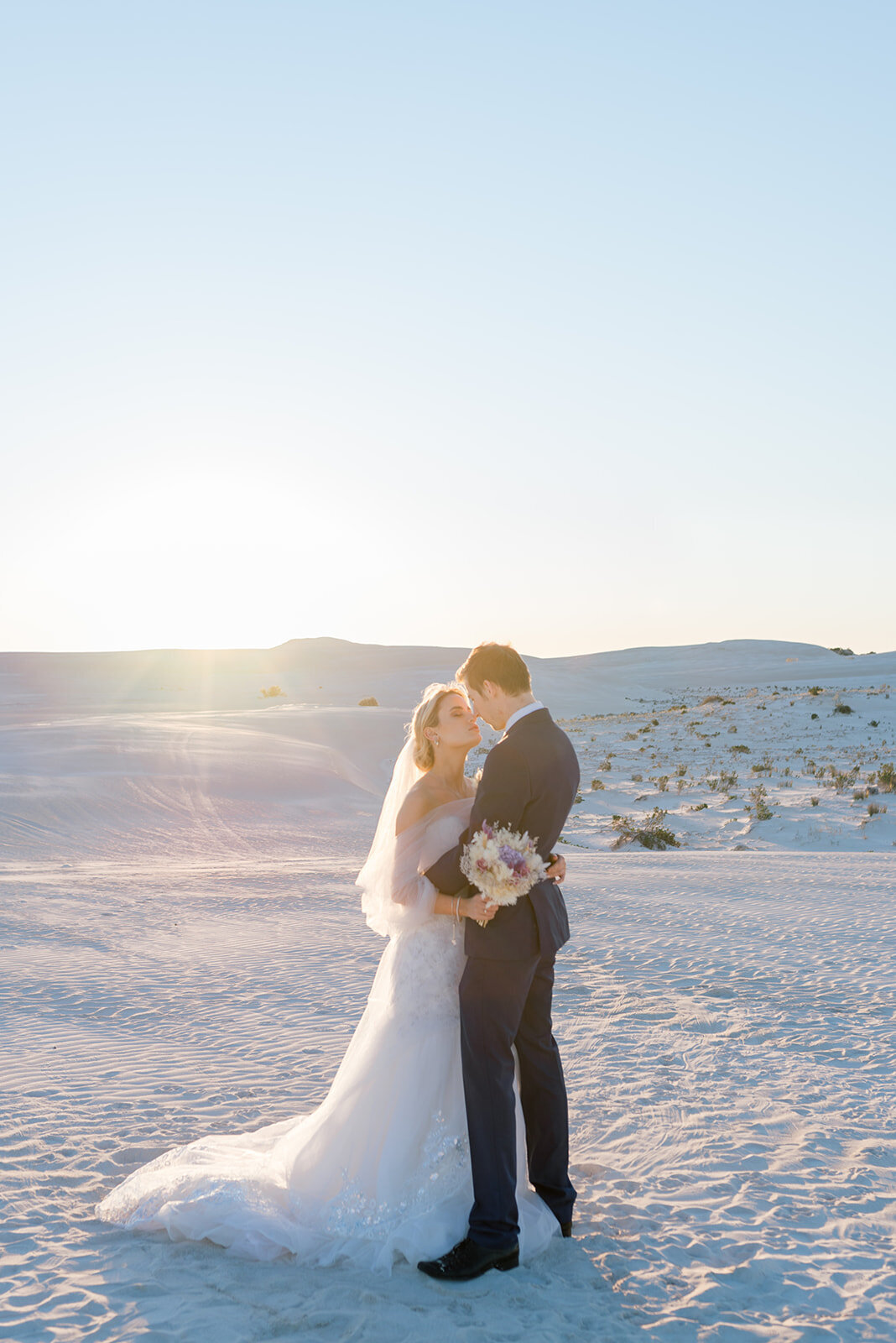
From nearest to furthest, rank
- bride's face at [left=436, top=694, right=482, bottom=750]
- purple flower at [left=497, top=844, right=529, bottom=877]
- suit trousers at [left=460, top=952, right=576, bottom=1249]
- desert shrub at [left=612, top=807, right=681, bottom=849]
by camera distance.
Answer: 1. purple flower at [left=497, top=844, right=529, bottom=877]
2. suit trousers at [left=460, top=952, right=576, bottom=1249]
3. bride's face at [left=436, top=694, right=482, bottom=750]
4. desert shrub at [left=612, top=807, right=681, bottom=849]

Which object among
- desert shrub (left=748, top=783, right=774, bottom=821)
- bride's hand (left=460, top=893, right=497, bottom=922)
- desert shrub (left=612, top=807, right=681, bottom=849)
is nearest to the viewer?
bride's hand (left=460, top=893, right=497, bottom=922)

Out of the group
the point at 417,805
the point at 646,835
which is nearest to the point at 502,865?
the point at 417,805

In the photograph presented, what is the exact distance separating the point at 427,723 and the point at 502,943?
3.03 ft

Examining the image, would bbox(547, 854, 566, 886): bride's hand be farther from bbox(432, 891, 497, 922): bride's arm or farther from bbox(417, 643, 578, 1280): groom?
bbox(432, 891, 497, 922): bride's arm

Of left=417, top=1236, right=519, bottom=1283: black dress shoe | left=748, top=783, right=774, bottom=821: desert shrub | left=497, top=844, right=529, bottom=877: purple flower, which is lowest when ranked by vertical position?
left=748, top=783, right=774, bottom=821: desert shrub

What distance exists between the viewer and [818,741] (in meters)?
30.6

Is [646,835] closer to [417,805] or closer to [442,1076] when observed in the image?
[442,1076]

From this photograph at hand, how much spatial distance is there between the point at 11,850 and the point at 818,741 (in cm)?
2264

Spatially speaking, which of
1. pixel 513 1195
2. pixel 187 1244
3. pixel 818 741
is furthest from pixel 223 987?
pixel 818 741

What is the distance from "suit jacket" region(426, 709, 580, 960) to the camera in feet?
13.0

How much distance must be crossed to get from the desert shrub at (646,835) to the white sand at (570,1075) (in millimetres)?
426

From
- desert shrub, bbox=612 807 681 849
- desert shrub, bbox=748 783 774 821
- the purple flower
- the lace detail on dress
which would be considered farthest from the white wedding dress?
desert shrub, bbox=748 783 774 821

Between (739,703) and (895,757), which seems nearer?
(895,757)

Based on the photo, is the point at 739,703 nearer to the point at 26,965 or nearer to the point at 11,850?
the point at 11,850
